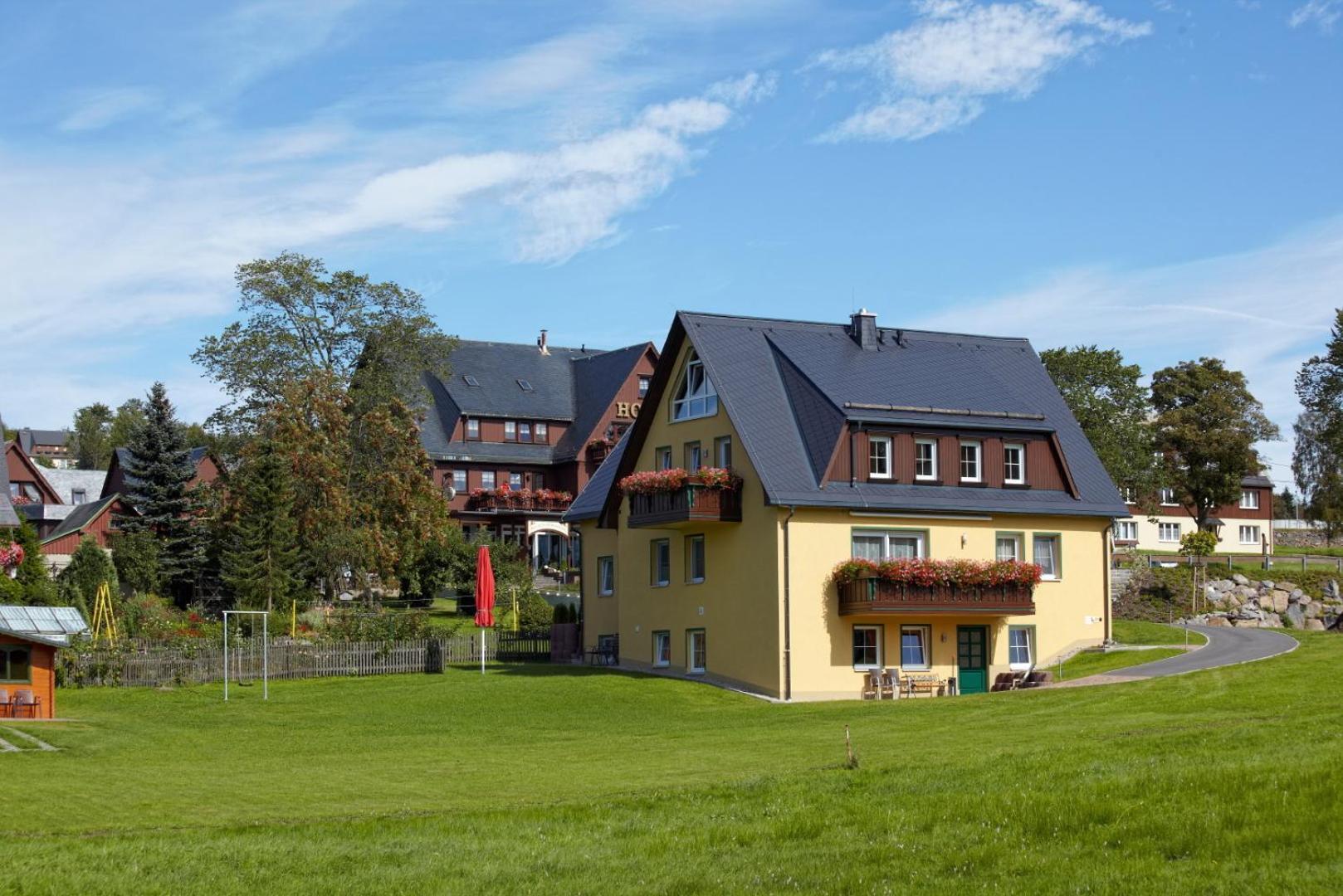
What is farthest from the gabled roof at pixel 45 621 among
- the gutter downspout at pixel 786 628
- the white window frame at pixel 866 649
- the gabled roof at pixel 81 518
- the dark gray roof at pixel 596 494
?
the gabled roof at pixel 81 518

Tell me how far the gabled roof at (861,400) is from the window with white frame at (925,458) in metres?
0.42

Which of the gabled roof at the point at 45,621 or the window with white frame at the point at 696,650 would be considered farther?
the window with white frame at the point at 696,650

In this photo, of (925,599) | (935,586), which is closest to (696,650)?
(925,599)

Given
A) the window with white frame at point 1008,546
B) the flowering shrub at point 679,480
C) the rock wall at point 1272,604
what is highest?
the flowering shrub at point 679,480

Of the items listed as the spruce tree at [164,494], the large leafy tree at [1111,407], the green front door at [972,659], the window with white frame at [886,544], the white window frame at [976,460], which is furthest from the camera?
the large leafy tree at [1111,407]

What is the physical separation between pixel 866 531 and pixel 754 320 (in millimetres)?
7873

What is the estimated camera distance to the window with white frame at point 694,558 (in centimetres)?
4809

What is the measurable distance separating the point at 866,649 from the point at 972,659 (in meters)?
3.51

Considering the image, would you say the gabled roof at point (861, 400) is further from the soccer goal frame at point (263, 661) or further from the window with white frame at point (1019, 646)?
the soccer goal frame at point (263, 661)

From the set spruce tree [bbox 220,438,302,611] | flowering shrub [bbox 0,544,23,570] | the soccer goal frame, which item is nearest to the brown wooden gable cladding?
the soccer goal frame

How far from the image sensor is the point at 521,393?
89.4 m

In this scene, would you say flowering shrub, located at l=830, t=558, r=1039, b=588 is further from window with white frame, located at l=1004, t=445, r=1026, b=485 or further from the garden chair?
the garden chair

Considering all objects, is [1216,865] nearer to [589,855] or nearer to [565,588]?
[589,855]

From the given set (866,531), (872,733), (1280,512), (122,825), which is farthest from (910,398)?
(1280,512)
